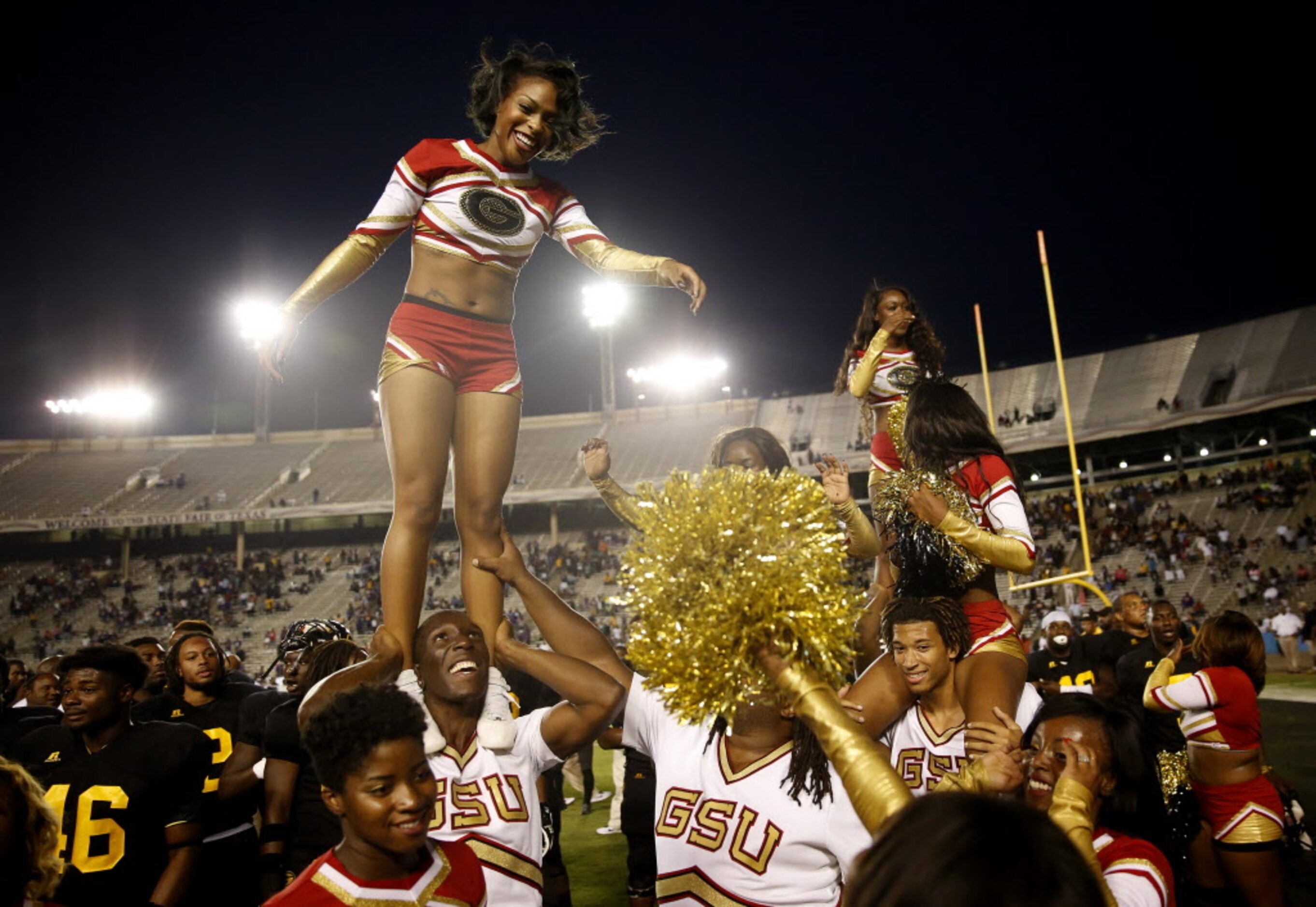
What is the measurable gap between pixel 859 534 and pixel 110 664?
2.92 metres

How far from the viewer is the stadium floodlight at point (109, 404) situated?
46094 mm

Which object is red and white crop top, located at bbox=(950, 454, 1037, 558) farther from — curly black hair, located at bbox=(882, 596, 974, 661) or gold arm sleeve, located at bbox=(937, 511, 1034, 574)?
curly black hair, located at bbox=(882, 596, 974, 661)

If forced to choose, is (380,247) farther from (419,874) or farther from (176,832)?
(176,832)

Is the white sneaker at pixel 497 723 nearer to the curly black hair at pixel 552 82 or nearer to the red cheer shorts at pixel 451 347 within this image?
the red cheer shorts at pixel 451 347

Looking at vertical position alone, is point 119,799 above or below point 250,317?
below

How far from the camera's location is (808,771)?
2318 mm

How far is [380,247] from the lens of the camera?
3.11 metres

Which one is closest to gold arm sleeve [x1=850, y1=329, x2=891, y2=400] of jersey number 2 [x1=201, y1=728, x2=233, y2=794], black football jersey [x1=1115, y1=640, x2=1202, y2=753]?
black football jersey [x1=1115, y1=640, x2=1202, y2=753]

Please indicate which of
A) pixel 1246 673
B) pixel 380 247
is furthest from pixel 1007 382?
pixel 380 247

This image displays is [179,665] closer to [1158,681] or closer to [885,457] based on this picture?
[885,457]

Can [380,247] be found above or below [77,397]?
below

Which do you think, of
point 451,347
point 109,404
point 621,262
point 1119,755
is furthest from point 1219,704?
point 109,404

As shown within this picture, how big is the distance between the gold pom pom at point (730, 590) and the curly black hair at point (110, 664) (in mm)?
2737

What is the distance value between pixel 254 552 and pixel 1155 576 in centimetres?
3194
